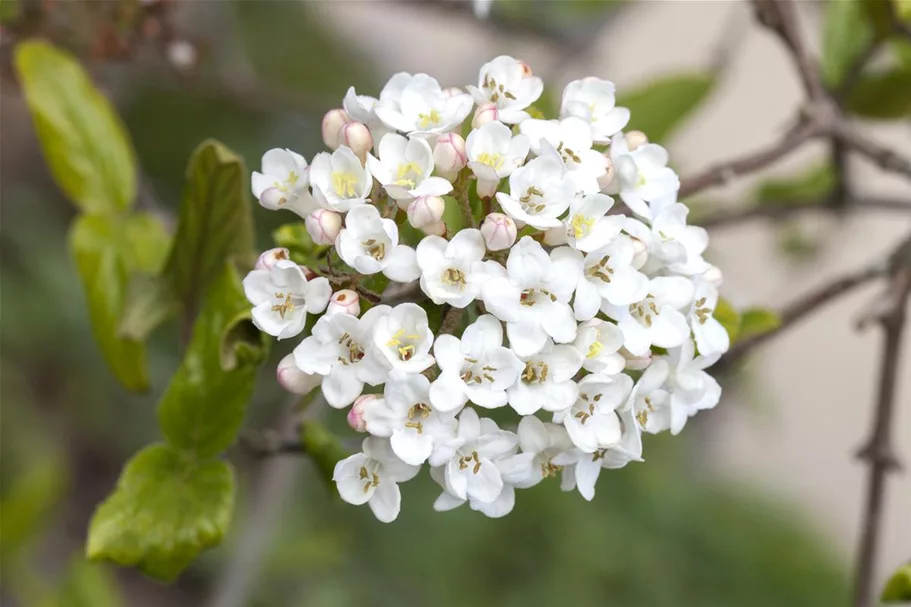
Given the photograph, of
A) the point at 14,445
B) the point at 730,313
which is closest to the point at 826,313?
the point at 730,313

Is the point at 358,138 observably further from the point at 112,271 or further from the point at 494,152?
the point at 112,271

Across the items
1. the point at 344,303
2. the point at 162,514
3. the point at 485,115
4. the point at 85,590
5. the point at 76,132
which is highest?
the point at 485,115

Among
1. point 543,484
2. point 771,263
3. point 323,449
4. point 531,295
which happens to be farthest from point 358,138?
point 771,263

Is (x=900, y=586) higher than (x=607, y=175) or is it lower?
lower

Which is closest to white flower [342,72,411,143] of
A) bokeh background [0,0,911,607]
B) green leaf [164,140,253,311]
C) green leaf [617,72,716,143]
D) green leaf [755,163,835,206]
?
green leaf [164,140,253,311]

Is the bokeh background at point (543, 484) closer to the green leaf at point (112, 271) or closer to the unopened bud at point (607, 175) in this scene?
the green leaf at point (112, 271)

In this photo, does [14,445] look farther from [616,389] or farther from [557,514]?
[616,389]
